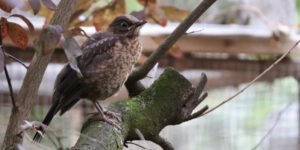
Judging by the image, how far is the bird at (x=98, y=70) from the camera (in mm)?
2014

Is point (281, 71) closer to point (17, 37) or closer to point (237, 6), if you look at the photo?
point (237, 6)

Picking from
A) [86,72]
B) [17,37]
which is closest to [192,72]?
[86,72]

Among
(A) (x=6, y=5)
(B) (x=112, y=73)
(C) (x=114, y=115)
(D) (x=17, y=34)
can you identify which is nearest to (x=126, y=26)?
(B) (x=112, y=73)

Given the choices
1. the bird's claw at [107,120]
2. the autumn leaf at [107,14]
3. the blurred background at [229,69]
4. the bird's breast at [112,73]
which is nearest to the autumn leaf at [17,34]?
the bird's claw at [107,120]

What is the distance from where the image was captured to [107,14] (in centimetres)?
183

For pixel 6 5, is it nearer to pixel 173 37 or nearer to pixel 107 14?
pixel 173 37

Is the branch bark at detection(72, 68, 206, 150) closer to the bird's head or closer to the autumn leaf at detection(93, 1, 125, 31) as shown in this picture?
the autumn leaf at detection(93, 1, 125, 31)

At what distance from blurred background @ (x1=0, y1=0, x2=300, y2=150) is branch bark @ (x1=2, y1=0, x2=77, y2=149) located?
164 cm

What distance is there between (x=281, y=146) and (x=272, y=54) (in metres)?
1.51

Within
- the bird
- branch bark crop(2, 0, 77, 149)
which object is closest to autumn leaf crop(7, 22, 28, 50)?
branch bark crop(2, 0, 77, 149)

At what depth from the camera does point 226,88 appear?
194 inches

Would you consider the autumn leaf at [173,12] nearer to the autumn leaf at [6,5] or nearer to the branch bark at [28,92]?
the branch bark at [28,92]

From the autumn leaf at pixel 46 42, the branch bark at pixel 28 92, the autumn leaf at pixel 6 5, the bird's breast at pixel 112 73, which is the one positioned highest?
the autumn leaf at pixel 6 5

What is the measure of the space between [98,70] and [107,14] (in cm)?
33
